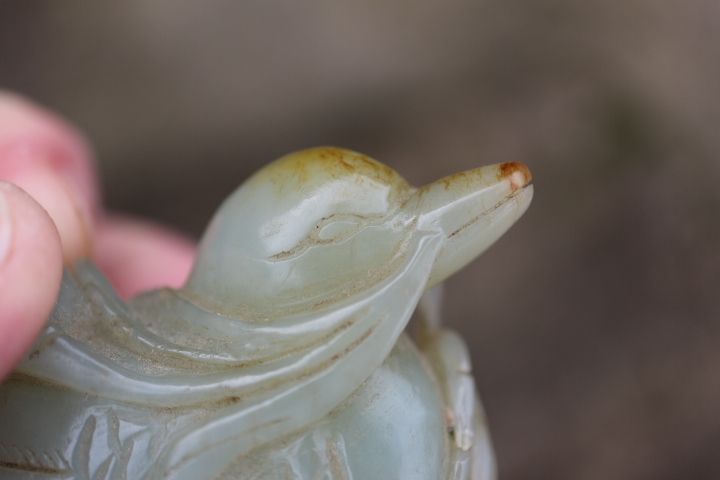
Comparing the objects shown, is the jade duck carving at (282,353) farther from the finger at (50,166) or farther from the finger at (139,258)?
the finger at (139,258)

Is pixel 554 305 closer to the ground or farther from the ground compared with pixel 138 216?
closer to the ground

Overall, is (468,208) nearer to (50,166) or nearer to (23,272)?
(23,272)

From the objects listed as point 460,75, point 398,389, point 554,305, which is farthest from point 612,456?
point 398,389

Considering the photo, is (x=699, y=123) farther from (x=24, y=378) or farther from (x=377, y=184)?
→ (x=24, y=378)

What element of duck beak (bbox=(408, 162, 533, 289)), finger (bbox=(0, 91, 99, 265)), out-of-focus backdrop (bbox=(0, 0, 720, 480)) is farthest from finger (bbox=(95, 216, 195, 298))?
duck beak (bbox=(408, 162, 533, 289))

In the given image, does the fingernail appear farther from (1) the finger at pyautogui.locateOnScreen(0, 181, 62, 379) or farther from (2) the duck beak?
(2) the duck beak

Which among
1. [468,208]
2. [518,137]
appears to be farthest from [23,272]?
[518,137]
